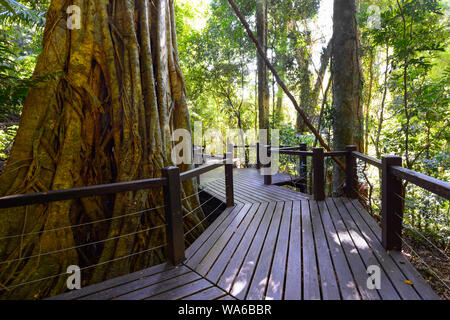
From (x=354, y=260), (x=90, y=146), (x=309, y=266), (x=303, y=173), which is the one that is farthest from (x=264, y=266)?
(x=303, y=173)

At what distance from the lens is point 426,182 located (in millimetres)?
1583

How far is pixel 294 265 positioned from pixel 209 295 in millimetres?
792

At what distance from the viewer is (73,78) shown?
282 cm

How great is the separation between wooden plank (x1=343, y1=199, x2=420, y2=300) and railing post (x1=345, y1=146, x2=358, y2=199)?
0.80 m

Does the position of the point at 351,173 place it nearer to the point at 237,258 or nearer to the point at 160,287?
the point at 237,258

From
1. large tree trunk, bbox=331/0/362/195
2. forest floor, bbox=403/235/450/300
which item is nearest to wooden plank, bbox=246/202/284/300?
forest floor, bbox=403/235/450/300

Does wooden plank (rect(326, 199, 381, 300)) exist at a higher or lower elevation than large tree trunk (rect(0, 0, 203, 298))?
lower

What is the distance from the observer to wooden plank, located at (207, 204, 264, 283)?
1.95 meters

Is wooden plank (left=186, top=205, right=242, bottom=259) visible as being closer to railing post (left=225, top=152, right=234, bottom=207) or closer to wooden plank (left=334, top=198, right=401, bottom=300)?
railing post (left=225, top=152, right=234, bottom=207)

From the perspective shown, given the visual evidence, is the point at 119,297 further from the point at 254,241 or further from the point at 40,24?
the point at 40,24

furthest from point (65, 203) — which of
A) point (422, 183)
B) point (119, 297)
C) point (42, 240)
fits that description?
point (422, 183)

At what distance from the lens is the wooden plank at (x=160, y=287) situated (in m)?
1.67

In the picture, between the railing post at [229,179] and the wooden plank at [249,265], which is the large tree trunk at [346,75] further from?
the wooden plank at [249,265]

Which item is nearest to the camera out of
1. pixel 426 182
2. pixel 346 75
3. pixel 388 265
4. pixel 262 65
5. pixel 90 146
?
pixel 426 182
